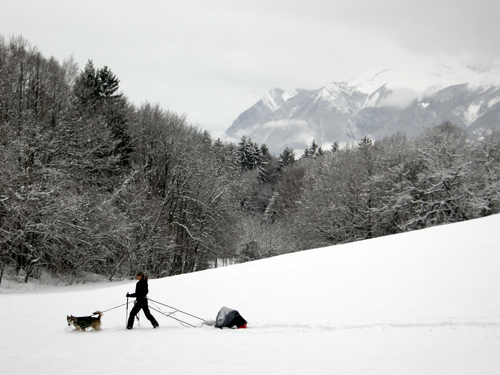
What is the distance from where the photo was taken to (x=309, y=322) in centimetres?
1091

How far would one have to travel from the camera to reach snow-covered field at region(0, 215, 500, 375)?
735 centimetres

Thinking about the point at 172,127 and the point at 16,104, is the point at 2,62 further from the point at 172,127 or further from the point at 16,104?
the point at 172,127

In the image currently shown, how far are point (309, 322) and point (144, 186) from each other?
2495cm

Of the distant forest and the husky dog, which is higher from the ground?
the distant forest

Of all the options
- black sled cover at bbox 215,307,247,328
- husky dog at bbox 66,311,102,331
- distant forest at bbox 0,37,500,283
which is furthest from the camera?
distant forest at bbox 0,37,500,283

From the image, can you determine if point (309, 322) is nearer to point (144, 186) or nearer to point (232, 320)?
point (232, 320)

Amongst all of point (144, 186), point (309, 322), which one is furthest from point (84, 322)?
point (144, 186)

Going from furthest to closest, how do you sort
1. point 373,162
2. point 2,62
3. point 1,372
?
point 373,162
point 2,62
point 1,372

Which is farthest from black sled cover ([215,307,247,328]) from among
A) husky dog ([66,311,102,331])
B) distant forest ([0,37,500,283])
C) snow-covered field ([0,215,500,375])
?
distant forest ([0,37,500,283])

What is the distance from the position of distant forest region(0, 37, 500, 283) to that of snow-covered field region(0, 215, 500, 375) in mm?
9193

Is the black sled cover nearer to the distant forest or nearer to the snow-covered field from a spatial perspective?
the snow-covered field

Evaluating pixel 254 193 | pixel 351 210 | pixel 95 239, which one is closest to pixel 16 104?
pixel 95 239

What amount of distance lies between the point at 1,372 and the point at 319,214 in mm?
38815

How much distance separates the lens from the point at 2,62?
27.2 m
